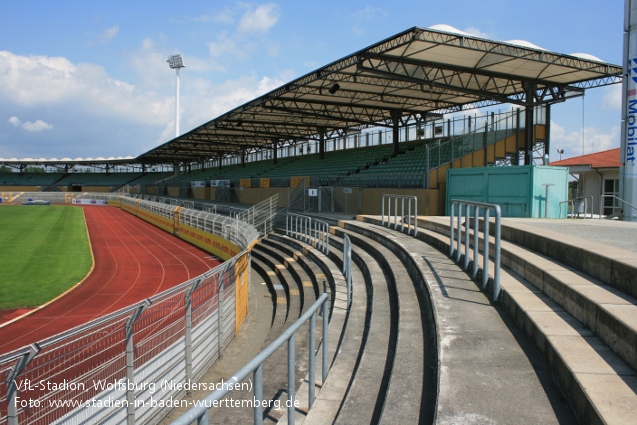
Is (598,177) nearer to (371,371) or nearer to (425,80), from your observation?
(425,80)

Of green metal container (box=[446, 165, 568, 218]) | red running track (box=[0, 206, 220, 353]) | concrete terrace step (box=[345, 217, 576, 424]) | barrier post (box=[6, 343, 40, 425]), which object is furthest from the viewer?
green metal container (box=[446, 165, 568, 218])

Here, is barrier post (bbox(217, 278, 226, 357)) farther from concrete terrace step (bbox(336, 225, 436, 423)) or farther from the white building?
the white building

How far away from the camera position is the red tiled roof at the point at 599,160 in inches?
→ 934

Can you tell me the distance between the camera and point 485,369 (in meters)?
3.76

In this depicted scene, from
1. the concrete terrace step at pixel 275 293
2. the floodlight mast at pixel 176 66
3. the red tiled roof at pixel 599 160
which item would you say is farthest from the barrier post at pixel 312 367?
the floodlight mast at pixel 176 66

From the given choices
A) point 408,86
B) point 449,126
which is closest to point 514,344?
point 408,86

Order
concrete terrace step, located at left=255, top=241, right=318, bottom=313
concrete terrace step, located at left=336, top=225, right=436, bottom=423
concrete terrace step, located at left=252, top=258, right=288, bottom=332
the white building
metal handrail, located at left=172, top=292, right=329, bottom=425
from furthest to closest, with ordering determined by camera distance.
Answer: the white building, concrete terrace step, located at left=255, top=241, right=318, bottom=313, concrete terrace step, located at left=252, top=258, right=288, bottom=332, concrete terrace step, located at left=336, top=225, right=436, bottom=423, metal handrail, located at left=172, top=292, right=329, bottom=425

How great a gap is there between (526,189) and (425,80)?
8264 millimetres

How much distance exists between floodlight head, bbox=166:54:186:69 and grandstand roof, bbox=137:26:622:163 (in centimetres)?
6316

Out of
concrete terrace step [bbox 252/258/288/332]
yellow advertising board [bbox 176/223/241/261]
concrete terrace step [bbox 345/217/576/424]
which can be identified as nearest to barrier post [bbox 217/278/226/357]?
concrete terrace step [bbox 252/258/288/332]

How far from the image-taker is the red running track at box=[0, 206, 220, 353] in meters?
10.4

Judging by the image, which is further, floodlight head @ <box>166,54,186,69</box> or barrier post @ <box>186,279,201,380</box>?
floodlight head @ <box>166,54,186,69</box>

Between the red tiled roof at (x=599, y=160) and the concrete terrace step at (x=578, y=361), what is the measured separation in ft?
71.7

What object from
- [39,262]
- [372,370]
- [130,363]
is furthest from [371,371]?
[39,262]
